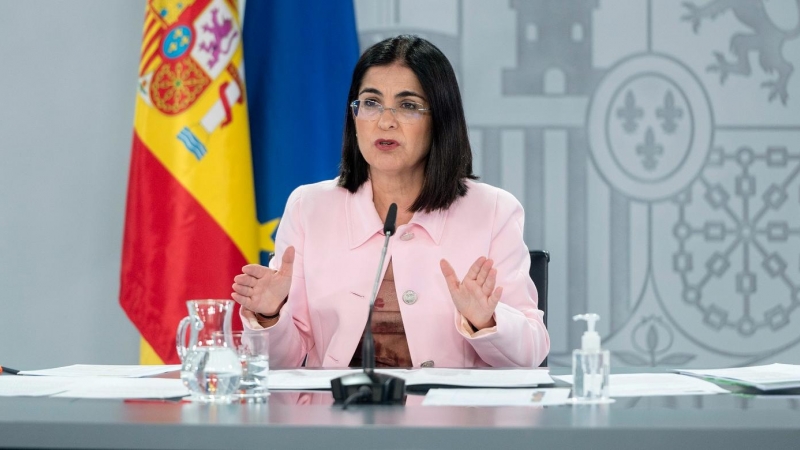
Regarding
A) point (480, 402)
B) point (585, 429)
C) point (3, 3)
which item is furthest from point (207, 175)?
point (585, 429)

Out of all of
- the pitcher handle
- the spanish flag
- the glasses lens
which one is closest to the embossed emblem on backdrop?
the spanish flag

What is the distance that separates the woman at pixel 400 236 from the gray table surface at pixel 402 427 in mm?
832

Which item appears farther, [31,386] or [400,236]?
[400,236]

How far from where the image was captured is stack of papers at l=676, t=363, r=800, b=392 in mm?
1538

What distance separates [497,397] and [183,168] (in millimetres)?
2033

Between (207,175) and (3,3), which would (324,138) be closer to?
(207,175)

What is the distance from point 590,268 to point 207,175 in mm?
1479

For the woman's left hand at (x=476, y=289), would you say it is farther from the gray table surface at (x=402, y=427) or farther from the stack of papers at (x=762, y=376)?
the gray table surface at (x=402, y=427)

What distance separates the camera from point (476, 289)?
6.27ft

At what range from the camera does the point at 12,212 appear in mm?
3598

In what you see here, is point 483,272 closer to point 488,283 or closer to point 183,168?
point 488,283

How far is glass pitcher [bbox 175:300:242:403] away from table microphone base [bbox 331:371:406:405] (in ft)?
0.58

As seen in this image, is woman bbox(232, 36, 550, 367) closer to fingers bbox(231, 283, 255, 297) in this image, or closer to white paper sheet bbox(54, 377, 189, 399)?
fingers bbox(231, 283, 255, 297)

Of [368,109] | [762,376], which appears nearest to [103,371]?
[368,109]
